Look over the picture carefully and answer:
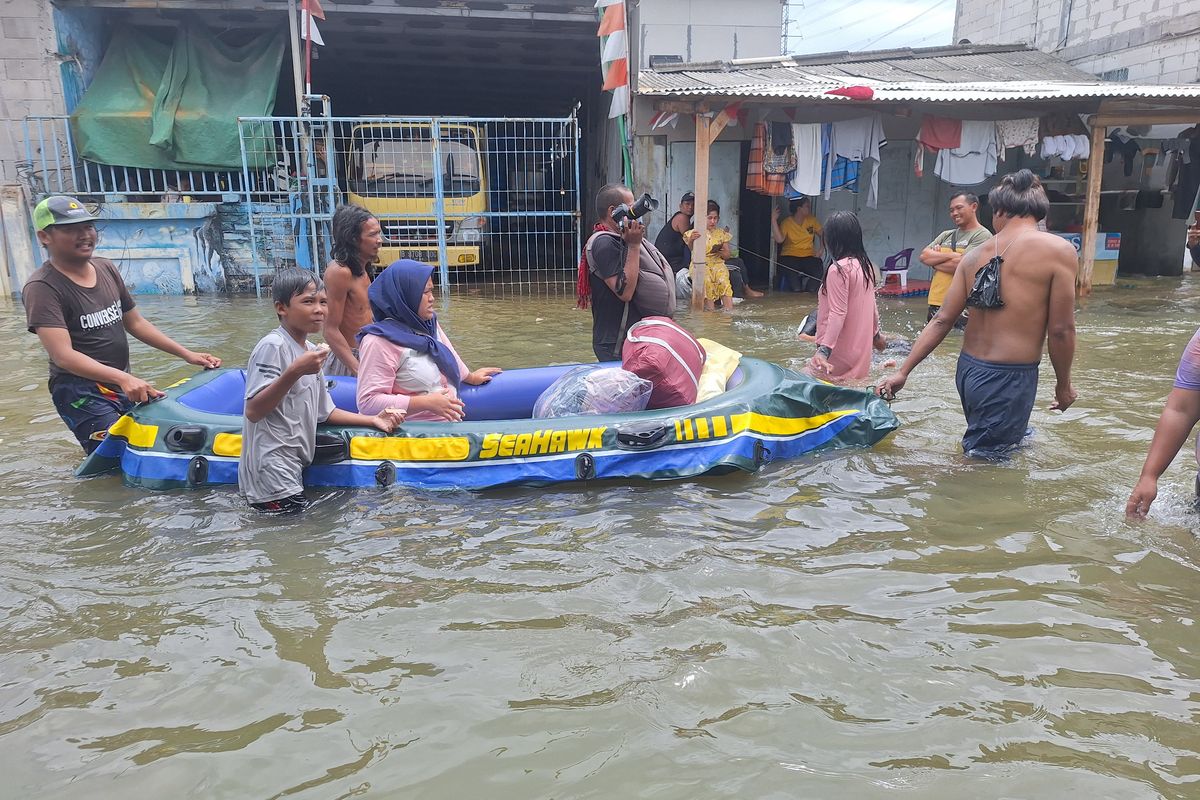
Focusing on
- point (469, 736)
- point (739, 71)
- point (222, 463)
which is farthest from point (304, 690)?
point (739, 71)

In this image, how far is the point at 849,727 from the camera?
2.43 m

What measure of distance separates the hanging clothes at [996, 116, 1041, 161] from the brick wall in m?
12.7

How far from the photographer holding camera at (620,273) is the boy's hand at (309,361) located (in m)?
1.64

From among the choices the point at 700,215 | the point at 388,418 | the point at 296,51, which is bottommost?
the point at 388,418

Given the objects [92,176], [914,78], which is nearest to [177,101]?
[92,176]

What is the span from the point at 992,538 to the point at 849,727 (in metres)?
1.61

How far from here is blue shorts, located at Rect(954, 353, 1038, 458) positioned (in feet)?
13.4

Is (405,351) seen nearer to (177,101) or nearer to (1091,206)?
(177,101)

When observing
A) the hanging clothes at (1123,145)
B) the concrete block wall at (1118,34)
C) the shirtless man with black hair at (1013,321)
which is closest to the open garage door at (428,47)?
the hanging clothes at (1123,145)

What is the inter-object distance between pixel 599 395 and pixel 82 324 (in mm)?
2573

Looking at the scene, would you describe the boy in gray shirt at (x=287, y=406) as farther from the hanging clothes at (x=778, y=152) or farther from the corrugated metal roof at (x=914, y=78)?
the hanging clothes at (x=778, y=152)

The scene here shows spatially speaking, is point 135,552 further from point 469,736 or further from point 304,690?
point 469,736

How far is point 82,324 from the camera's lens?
414 centimetres

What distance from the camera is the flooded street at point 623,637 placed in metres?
2.29
